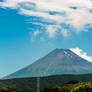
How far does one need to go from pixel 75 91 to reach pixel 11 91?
44.1 metres

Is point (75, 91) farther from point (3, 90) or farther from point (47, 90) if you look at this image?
point (3, 90)

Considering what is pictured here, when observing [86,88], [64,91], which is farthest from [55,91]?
[86,88]

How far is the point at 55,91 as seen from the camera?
184 m

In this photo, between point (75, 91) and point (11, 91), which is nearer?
point (11, 91)

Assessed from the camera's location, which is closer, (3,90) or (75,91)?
(3,90)

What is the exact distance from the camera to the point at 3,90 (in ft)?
569

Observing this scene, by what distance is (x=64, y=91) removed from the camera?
180 meters

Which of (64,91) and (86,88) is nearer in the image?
(64,91)

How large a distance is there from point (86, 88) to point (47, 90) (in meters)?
26.4

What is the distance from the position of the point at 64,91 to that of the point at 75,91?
13.8m

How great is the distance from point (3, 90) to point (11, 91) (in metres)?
5.18

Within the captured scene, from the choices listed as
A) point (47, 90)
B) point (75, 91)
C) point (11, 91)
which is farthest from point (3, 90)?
point (75, 91)

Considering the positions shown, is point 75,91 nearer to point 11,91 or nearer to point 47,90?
point 47,90

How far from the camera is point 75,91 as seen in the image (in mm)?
191000
